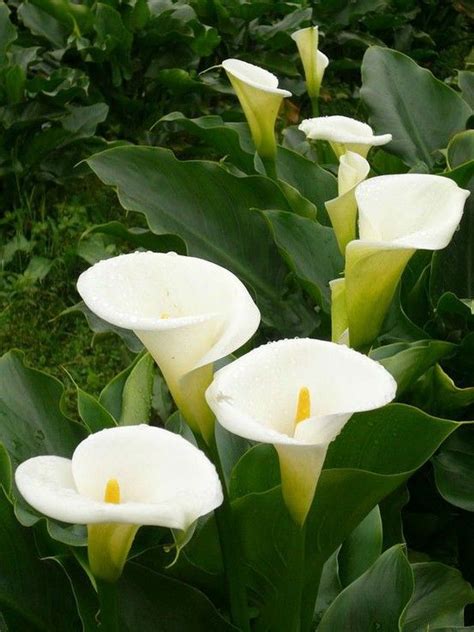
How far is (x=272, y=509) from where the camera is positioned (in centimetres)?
106

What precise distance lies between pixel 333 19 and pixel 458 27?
1190mm

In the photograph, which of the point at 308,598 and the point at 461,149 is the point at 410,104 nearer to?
the point at 461,149

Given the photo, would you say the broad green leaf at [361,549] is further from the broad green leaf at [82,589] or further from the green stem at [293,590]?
the broad green leaf at [82,589]

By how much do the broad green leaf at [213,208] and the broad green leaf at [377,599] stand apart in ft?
2.35

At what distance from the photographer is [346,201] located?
4.52ft

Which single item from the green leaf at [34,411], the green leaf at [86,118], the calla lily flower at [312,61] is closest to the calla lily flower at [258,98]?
the calla lily flower at [312,61]

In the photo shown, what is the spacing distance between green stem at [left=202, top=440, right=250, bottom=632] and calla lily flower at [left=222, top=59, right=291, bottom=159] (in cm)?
82

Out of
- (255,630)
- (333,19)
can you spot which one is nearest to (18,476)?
(255,630)

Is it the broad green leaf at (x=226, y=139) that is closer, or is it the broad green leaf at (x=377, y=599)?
the broad green leaf at (x=377, y=599)

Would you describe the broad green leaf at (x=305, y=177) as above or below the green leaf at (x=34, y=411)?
below

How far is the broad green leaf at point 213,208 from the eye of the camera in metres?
1.80

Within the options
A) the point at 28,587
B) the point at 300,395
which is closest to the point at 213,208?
Answer: the point at 28,587

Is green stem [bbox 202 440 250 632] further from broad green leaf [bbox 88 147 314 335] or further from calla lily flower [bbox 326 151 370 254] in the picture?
broad green leaf [bbox 88 147 314 335]

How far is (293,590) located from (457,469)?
0.59 m
